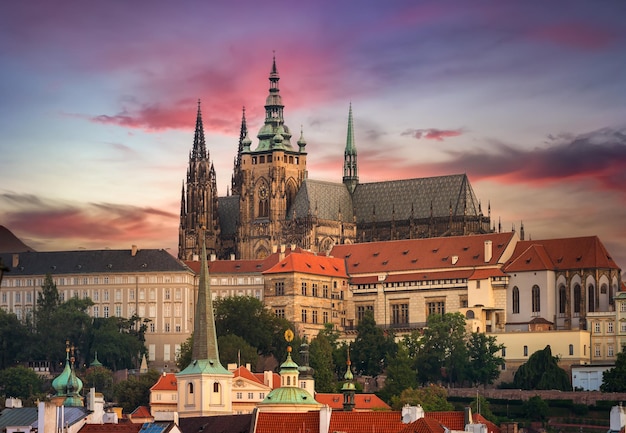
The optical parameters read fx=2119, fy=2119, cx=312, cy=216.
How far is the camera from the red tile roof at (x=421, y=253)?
178 meters

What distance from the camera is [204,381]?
130m

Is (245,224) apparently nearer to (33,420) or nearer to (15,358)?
(15,358)

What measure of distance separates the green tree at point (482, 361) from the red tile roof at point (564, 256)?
358 inches

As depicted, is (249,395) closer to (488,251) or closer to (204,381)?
(204,381)

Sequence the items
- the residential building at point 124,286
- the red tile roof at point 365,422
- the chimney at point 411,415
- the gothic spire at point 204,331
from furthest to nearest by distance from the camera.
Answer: the residential building at point 124,286, the gothic spire at point 204,331, the chimney at point 411,415, the red tile roof at point 365,422

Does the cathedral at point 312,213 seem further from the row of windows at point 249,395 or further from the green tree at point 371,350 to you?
the row of windows at point 249,395

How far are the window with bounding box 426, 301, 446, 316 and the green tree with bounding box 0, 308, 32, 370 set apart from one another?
34194 millimetres

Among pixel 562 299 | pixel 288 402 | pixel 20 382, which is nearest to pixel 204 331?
pixel 288 402

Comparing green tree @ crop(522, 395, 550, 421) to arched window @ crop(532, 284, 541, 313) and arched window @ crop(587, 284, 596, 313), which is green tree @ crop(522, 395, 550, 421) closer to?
arched window @ crop(587, 284, 596, 313)

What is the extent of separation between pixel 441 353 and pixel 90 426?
74.4m

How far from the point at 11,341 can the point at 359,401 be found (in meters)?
49.8

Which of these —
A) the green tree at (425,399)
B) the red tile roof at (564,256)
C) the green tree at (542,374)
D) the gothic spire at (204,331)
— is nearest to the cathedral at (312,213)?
the red tile roof at (564,256)

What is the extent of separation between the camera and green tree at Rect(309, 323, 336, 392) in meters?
156

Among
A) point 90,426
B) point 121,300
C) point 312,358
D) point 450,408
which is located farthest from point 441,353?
point 90,426
